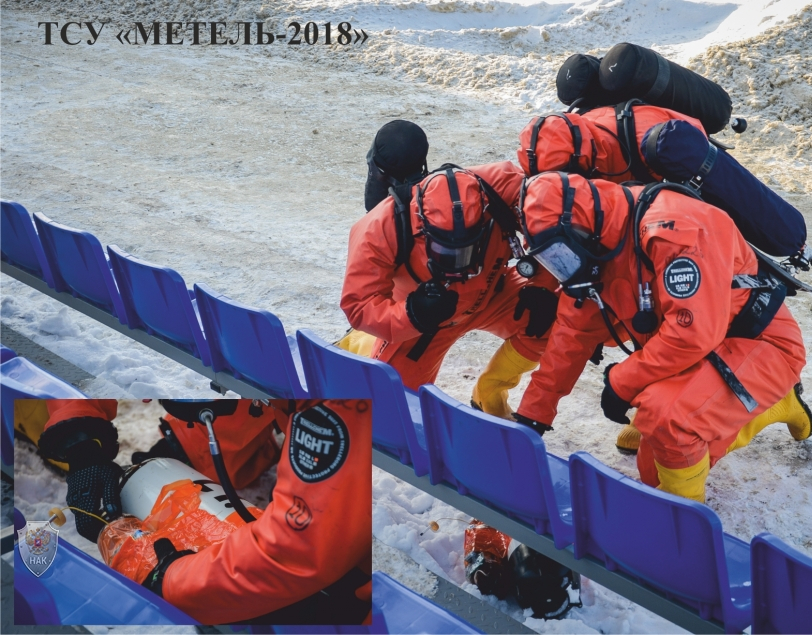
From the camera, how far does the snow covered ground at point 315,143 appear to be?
4137 mm

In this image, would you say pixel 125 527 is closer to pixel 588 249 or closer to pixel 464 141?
pixel 588 249

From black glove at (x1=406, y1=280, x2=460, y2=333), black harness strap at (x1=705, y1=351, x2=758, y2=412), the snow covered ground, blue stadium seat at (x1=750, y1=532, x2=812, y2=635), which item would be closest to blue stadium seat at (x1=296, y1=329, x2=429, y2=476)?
black glove at (x1=406, y1=280, x2=460, y2=333)

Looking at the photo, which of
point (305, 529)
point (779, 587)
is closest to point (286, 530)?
point (305, 529)

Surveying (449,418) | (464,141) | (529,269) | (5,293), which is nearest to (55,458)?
(449,418)

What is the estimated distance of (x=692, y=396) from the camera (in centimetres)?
343

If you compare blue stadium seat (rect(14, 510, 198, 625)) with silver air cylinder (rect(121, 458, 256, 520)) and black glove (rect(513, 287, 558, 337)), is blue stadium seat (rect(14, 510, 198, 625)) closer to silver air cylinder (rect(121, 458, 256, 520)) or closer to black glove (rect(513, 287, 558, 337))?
silver air cylinder (rect(121, 458, 256, 520))

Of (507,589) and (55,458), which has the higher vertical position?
(55,458)

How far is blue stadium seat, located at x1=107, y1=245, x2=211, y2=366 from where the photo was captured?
13.9ft

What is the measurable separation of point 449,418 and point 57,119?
883cm

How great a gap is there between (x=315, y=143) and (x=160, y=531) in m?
7.14

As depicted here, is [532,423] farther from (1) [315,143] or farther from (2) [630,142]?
(1) [315,143]

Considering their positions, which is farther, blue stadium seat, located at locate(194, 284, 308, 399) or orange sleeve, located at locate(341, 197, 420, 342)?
orange sleeve, located at locate(341, 197, 420, 342)

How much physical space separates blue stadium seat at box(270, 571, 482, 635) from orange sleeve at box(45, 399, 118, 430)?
Result: 0.90 metres

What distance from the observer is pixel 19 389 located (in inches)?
118
